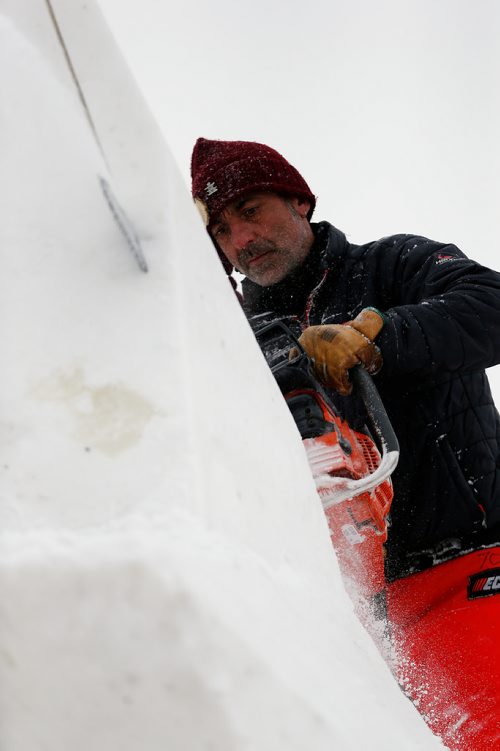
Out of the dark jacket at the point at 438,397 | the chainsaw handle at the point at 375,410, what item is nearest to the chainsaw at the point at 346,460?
the chainsaw handle at the point at 375,410

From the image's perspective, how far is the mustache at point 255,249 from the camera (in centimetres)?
229

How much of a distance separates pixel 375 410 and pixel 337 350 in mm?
169

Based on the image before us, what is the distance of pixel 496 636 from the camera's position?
1.62 m

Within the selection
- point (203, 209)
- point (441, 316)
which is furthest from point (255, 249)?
point (441, 316)

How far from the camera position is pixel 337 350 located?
144 centimetres

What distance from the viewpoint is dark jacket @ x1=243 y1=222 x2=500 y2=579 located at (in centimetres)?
175

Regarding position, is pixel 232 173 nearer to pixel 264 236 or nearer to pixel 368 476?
pixel 264 236

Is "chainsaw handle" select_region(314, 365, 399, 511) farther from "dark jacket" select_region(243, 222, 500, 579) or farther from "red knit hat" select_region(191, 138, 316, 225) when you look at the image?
"red knit hat" select_region(191, 138, 316, 225)

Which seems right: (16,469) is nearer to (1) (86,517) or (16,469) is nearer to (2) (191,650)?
(1) (86,517)

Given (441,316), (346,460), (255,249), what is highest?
(255,249)

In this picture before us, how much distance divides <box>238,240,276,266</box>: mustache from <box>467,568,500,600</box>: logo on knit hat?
130 cm

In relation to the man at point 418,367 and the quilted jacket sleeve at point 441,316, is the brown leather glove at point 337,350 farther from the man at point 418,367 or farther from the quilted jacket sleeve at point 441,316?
the quilted jacket sleeve at point 441,316

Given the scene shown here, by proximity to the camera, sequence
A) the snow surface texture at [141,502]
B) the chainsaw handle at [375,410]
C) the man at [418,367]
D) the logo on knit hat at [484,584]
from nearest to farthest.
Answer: the snow surface texture at [141,502], the chainsaw handle at [375,410], the man at [418,367], the logo on knit hat at [484,584]

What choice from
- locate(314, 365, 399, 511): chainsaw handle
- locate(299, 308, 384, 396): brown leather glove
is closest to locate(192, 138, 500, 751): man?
locate(299, 308, 384, 396): brown leather glove
